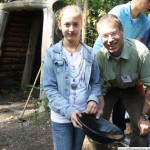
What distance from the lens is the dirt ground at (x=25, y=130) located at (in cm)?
423

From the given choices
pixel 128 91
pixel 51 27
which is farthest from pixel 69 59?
pixel 51 27

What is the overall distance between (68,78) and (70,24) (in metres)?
0.39

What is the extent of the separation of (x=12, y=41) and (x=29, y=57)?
0.59 m

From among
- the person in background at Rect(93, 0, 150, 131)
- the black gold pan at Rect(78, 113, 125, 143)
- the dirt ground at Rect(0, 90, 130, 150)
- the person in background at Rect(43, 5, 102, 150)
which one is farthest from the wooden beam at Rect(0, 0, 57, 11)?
the black gold pan at Rect(78, 113, 125, 143)

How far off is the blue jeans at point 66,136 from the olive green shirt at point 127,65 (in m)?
0.58

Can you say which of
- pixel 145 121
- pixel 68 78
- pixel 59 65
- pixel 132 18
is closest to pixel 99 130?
pixel 68 78

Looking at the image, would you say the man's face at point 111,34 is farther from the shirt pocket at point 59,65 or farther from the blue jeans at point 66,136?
the blue jeans at point 66,136

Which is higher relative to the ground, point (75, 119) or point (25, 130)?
point (75, 119)

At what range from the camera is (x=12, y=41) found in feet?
26.7

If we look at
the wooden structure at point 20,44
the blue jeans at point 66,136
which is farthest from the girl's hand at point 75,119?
the wooden structure at point 20,44

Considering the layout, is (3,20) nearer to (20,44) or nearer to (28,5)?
(28,5)

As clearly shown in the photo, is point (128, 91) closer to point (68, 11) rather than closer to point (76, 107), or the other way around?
point (76, 107)

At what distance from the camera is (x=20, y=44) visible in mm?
8367

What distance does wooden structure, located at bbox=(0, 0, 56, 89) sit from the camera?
304 inches
